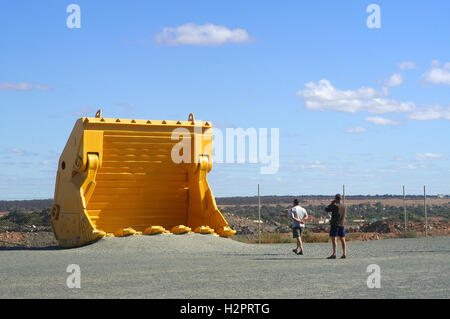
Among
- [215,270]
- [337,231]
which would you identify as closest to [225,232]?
[337,231]

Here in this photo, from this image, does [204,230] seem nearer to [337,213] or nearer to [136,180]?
[136,180]

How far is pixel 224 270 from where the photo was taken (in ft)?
50.3

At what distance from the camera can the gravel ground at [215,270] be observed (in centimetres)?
1178

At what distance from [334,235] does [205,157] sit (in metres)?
5.63

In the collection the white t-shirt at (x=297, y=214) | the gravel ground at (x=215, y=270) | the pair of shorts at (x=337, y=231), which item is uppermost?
the white t-shirt at (x=297, y=214)

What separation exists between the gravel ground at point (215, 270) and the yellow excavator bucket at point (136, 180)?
124cm

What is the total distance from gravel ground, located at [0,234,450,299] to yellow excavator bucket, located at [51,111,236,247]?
4.06ft

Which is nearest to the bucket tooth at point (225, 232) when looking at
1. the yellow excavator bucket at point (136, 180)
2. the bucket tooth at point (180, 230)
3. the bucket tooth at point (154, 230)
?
the yellow excavator bucket at point (136, 180)

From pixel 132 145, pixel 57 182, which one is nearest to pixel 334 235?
pixel 132 145

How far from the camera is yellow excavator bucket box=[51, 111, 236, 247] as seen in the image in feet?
70.5

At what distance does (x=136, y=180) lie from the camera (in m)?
23.2

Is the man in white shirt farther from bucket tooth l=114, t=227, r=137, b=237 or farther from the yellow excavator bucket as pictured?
bucket tooth l=114, t=227, r=137, b=237

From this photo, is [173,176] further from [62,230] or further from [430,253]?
[430,253]

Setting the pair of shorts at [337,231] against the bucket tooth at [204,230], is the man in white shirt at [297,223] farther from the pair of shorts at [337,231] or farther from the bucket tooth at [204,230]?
the bucket tooth at [204,230]
